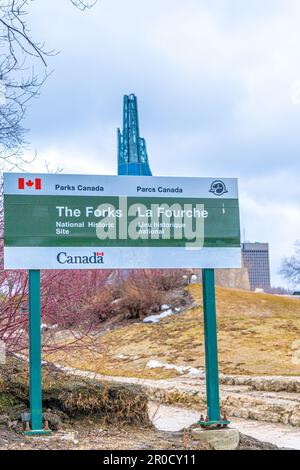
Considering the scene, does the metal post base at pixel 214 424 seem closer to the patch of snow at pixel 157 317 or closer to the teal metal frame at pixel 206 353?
Answer: the teal metal frame at pixel 206 353

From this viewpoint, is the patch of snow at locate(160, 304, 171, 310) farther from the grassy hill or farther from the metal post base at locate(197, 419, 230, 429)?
the metal post base at locate(197, 419, 230, 429)

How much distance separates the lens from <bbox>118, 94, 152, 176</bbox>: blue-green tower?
65.3 metres

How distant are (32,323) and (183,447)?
1990mm

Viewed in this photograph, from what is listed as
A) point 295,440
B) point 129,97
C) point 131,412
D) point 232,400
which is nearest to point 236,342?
point 232,400

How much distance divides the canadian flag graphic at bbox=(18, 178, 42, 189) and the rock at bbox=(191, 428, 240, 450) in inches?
123

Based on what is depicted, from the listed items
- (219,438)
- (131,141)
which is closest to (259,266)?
(131,141)

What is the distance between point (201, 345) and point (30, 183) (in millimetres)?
16559

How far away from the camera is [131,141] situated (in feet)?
216

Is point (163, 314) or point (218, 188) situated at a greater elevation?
point (218, 188)

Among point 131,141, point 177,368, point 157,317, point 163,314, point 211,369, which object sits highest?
point 131,141

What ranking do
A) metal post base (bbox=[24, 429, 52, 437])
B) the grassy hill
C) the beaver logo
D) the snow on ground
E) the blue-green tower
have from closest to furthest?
metal post base (bbox=[24, 429, 52, 437]) < the beaver logo < the grassy hill < the snow on ground < the blue-green tower

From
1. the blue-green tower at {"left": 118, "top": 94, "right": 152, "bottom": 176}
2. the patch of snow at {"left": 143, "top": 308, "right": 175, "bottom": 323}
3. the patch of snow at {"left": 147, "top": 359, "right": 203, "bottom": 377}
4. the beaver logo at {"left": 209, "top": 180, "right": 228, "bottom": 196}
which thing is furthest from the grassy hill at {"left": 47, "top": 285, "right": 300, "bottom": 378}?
the blue-green tower at {"left": 118, "top": 94, "right": 152, "bottom": 176}

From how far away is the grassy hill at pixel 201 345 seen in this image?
1989 cm

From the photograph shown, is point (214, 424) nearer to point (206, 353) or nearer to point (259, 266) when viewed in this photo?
point (206, 353)
